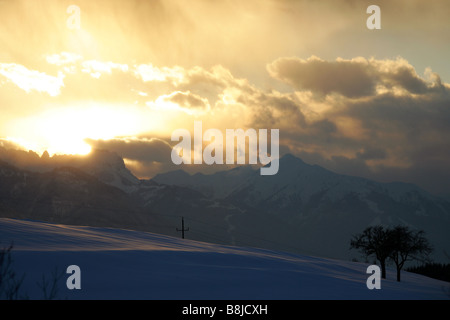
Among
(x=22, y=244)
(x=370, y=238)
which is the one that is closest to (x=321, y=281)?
(x=22, y=244)

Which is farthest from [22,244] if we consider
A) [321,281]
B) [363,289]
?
[363,289]

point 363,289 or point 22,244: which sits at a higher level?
point 22,244

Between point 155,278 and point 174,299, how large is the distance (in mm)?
4894

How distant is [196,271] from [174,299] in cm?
844

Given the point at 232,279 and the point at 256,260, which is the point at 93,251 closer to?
the point at 232,279

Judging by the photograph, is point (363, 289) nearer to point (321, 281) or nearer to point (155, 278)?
point (321, 281)

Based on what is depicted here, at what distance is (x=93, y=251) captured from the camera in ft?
110
